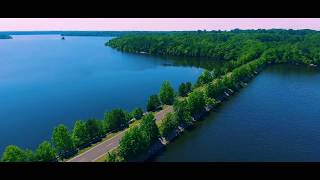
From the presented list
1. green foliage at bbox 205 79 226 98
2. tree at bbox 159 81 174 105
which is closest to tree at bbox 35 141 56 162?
tree at bbox 159 81 174 105

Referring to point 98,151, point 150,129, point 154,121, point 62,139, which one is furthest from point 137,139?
point 62,139

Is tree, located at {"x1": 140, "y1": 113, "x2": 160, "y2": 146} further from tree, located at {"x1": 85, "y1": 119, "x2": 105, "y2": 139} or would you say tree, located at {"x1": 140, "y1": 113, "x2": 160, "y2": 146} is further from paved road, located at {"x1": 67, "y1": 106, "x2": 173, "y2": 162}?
tree, located at {"x1": 85, "y1": 119, "x2": 105, "y2": 139}

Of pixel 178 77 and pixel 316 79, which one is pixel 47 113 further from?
pixel 316 79

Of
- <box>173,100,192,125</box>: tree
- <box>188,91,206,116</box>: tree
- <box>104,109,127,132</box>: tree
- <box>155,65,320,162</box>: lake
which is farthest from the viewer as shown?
<box>188,91,206,116</box>: tree
